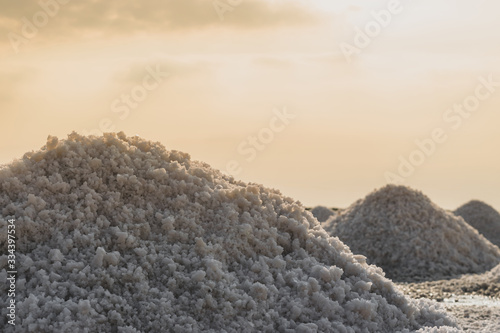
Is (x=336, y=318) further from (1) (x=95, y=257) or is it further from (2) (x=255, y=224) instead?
(1) (x=95, y=257)

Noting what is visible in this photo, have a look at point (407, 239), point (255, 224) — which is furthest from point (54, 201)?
point (407, 239)

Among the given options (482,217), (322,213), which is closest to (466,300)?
(482,217)

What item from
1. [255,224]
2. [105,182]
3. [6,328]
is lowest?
[6,328]

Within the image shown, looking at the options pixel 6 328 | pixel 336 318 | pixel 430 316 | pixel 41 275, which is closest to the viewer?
pixel 6 328

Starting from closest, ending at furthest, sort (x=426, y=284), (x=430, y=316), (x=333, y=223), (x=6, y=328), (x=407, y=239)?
(x=6, y=328) < (x=430, y=316) < (x=426, y=284) < (x=407, y=239) < (x=333, y=223)

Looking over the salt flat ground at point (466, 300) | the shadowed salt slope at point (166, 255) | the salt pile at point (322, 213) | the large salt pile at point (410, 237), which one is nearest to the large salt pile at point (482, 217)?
the salt pile at point (322, 213)

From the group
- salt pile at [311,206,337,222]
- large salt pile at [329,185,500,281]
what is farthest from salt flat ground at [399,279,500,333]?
salt pile at [311,206,337,222]

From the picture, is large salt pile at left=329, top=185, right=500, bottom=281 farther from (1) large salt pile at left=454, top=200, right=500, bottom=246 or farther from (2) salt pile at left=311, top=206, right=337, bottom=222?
(2) salt pile at left=311, top=206, right=337, bottom=222
